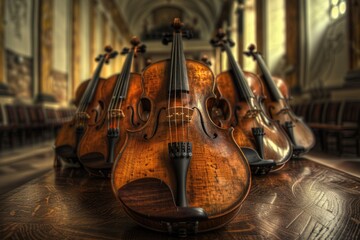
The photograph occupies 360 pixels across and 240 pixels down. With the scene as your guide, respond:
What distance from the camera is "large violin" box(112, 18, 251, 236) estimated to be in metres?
0.92

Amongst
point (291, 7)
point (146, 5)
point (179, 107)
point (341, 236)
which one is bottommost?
point (341, 236)

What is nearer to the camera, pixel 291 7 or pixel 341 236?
pixel 341 236

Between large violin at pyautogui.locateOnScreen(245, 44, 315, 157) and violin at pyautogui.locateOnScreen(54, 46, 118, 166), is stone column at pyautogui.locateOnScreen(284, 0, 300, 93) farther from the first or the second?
violin at pyautogui.locateOnScreen(54, 46, 118, 166)

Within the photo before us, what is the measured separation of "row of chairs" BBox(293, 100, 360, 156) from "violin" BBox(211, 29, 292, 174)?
227 cm

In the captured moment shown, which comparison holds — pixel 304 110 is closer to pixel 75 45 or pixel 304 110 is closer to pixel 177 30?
pixel 177 30

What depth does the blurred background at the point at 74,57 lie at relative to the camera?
192 inches

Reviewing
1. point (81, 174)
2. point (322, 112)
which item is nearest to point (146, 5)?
point (322, 112)

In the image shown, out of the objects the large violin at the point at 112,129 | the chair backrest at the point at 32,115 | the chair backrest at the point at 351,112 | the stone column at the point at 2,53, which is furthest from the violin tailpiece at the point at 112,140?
the stone column at the point at 2,53

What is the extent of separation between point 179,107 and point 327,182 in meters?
1.23

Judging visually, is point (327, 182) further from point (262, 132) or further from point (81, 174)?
point (81, 174)

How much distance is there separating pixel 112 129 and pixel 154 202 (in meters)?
0.84

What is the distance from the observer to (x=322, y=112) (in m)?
4.80

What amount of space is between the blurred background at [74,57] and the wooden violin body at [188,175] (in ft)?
5.35

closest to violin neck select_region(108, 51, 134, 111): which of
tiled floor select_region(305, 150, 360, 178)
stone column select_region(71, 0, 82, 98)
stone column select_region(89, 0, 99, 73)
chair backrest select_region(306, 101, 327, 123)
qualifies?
tiled floor select_region(305, 150, 360, 178)
